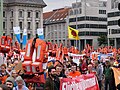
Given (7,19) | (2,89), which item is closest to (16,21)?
(7,19)

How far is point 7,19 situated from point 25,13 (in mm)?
5031

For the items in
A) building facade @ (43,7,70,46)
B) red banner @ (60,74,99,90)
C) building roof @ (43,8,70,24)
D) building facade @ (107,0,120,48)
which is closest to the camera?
red banner @ (60,74,99,90)

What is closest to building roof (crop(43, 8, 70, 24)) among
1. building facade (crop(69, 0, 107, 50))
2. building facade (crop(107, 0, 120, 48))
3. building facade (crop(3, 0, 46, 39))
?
building facade (crop(3, 0, 46, 39))

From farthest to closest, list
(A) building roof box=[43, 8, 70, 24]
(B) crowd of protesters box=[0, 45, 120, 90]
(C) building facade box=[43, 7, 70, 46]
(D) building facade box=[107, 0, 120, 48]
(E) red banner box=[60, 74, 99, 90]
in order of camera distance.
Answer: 1. (A) building roof box=[43, 8, 70, 24]
2. (C) building facade box=[43, 7, 70, 46]
3. (D) building facade box=[107, 0, 120, 48]
4. (E) red banner box=[60, 74, 99, 90]
5. (B) crowd of protesters box=[0, 45, 120, 90]

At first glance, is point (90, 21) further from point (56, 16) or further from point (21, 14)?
point (56, 16)

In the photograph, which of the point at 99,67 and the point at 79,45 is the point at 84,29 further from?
the point at 99,67

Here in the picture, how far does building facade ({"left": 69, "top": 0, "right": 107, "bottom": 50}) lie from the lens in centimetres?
9956

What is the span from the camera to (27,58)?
10109mm

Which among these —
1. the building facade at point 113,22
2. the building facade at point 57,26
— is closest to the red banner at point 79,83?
the building facade at point 113,22

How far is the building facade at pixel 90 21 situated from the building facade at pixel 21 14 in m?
12.0

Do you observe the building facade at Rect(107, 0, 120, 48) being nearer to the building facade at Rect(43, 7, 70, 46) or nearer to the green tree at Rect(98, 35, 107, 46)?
the green tree at Rect(98, 35, 107, 46)

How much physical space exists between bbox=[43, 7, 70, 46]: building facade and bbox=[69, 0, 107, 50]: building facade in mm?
6862

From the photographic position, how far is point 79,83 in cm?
950

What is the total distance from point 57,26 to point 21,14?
11856 millimetres
